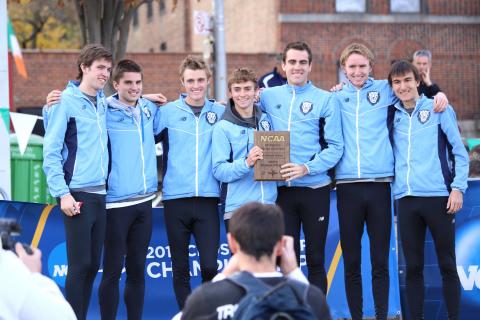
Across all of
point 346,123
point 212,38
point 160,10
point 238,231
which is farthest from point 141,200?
point 160,10

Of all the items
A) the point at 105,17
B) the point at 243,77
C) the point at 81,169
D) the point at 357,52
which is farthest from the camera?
the point at 105,17

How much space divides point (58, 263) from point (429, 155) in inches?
151

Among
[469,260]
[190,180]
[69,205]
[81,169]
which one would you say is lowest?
[469,260]

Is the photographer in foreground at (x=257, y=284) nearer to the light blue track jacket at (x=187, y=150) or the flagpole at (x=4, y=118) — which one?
the light blue track jacket at (x=187, y=150)

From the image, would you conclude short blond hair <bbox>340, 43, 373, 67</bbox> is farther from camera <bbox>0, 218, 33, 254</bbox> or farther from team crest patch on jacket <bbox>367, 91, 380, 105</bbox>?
camera <bbox>0, 218, 33, 254</bbox>

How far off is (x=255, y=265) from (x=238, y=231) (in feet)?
0.60

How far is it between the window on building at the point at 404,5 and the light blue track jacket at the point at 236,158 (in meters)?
29.7

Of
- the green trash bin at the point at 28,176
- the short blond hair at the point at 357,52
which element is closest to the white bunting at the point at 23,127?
the green trash bin at the point at 28,176

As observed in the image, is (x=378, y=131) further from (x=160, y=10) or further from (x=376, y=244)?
(x=160, y=10)

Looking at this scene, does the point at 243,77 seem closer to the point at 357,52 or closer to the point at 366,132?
the point at 357,52

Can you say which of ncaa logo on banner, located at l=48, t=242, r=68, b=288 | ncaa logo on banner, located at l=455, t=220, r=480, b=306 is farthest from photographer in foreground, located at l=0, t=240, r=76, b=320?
ncaa logo on banner, located at l=455, t=220, r=480, b=306

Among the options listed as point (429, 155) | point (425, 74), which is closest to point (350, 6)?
point (425, 74)

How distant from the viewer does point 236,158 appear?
337 inches

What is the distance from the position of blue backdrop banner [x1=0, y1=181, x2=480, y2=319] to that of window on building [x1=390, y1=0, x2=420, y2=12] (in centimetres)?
2841
